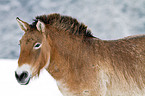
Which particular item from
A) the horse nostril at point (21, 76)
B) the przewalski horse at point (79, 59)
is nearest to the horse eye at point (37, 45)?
the przewalski horse at point (79, 59)

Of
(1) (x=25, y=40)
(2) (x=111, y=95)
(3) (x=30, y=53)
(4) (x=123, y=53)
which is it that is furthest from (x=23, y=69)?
(4) (x=123, y=53)

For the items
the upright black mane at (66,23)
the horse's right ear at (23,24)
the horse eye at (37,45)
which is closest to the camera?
the horse eye at (37,45)

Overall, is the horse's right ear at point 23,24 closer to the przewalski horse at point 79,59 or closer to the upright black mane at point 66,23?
the przewalski horse at point 79,59

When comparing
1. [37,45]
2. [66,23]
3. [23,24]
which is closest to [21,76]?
[37,45]

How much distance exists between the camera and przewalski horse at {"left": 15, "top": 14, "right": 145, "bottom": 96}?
4105 mm

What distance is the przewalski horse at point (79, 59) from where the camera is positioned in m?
4.11

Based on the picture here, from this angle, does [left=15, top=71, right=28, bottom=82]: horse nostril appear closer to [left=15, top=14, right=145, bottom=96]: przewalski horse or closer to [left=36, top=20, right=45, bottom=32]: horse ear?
[left=15, top=14, right=145, bottom=96]: przewalski horse

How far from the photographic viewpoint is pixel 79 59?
441 cm

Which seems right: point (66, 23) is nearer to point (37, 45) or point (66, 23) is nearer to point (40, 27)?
point (40, 27)

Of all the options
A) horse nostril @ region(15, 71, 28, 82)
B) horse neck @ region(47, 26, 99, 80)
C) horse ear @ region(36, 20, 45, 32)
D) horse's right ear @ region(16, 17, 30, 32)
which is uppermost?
horse's right ear @ region(16, 17, 30, 32)

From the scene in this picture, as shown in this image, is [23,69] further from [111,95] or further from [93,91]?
[111,95]

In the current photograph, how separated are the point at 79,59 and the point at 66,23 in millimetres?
1252

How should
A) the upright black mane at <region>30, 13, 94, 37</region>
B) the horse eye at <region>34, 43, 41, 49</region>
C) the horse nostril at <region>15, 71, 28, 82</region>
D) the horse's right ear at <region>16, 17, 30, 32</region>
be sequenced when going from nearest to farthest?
the horse nostril at <region>15, 71, 28, 82</region> < the horse eye at <region>34, 43, 41, 49</region> < the horse's right ear at <region>16, 17, 30, 32</region> < the upright black mane at <region>30, 13, 94, 37</region>

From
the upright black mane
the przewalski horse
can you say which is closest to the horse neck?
the przewalski horse
